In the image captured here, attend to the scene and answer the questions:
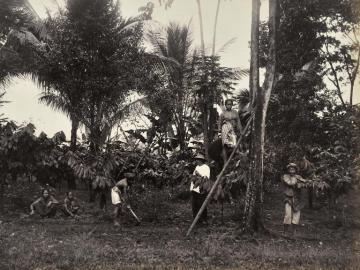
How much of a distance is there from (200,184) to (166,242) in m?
2.35

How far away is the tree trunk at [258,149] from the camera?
469 inches

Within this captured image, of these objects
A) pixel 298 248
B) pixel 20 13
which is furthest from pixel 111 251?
pixel 20 13

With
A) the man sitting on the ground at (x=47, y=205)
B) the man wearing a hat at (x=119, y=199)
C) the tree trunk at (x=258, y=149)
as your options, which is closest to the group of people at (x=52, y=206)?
the man sitting on the ground at (x=47, y=205)

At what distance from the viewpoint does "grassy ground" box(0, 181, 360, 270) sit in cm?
838

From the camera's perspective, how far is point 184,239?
10.9 meters

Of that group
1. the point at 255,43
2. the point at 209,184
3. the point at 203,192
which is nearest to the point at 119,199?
the point at 203,192

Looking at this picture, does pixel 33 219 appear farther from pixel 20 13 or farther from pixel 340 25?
pixel 340 25

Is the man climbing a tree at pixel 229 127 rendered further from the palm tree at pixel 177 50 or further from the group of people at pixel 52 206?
the palm tree at pixel 177 50

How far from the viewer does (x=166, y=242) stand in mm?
10461

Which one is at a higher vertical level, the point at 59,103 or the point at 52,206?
the point at 59,103

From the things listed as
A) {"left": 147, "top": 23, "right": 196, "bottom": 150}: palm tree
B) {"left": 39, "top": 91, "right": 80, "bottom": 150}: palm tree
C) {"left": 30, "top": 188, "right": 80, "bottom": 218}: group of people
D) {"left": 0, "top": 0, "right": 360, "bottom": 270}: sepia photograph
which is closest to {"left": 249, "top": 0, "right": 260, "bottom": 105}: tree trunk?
{"left": 0, "top": 0, "right": 360, "bottom": 270}: sepia photograph

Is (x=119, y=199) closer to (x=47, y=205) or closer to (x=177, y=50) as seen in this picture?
(x=47, y=205)

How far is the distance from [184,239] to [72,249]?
2.52 m

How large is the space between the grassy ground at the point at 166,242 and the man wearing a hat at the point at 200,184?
1.87ft
